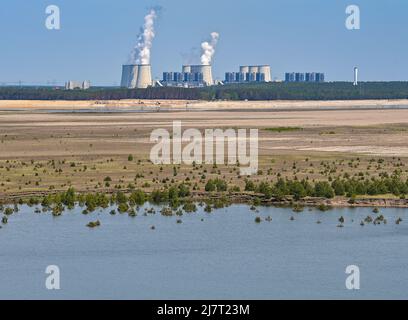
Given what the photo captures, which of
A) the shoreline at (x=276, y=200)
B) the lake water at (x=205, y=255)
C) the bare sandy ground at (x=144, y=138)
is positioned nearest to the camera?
the lake water at (x=205, y=255)

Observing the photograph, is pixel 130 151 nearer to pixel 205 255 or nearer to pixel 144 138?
pixel 144 138

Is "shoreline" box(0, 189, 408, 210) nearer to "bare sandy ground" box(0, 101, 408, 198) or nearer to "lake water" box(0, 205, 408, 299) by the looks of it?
"lake water" box(0, 205, 408, 299)

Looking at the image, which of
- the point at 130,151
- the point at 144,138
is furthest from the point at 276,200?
the point at 144,138

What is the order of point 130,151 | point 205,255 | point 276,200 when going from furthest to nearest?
point 130,151 < point 276,200 < point 205,255

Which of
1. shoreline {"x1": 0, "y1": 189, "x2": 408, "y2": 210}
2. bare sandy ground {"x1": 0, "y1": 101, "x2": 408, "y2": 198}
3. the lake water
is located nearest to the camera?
the lake water

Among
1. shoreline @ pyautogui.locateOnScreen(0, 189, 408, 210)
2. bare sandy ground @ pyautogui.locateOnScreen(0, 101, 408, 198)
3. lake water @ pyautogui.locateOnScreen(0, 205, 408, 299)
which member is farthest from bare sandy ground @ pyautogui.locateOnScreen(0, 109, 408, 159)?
lake water @ pyautogui.locateOnScreen(0, 205, 408, 299)

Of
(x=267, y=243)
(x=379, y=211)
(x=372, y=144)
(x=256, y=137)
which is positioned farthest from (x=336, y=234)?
(x=256, y=137)

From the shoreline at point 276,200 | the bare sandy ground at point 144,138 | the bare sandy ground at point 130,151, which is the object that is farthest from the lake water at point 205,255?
the bare sandy ground at point 144,138

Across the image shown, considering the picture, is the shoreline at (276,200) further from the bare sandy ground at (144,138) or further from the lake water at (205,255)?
the bare sandy ground at (144,138)

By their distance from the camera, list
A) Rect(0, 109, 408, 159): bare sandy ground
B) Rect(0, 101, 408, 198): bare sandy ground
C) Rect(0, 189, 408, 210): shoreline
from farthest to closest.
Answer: Rect(0, 109, 408, 159): bare sandy ground < Rect(0, 101, 408, 198): bare sandy ground < Rect(0, 189, 408, 210): shoreline

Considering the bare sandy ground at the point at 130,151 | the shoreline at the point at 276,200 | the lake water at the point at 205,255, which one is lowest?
the lake water at the point at 205,255
